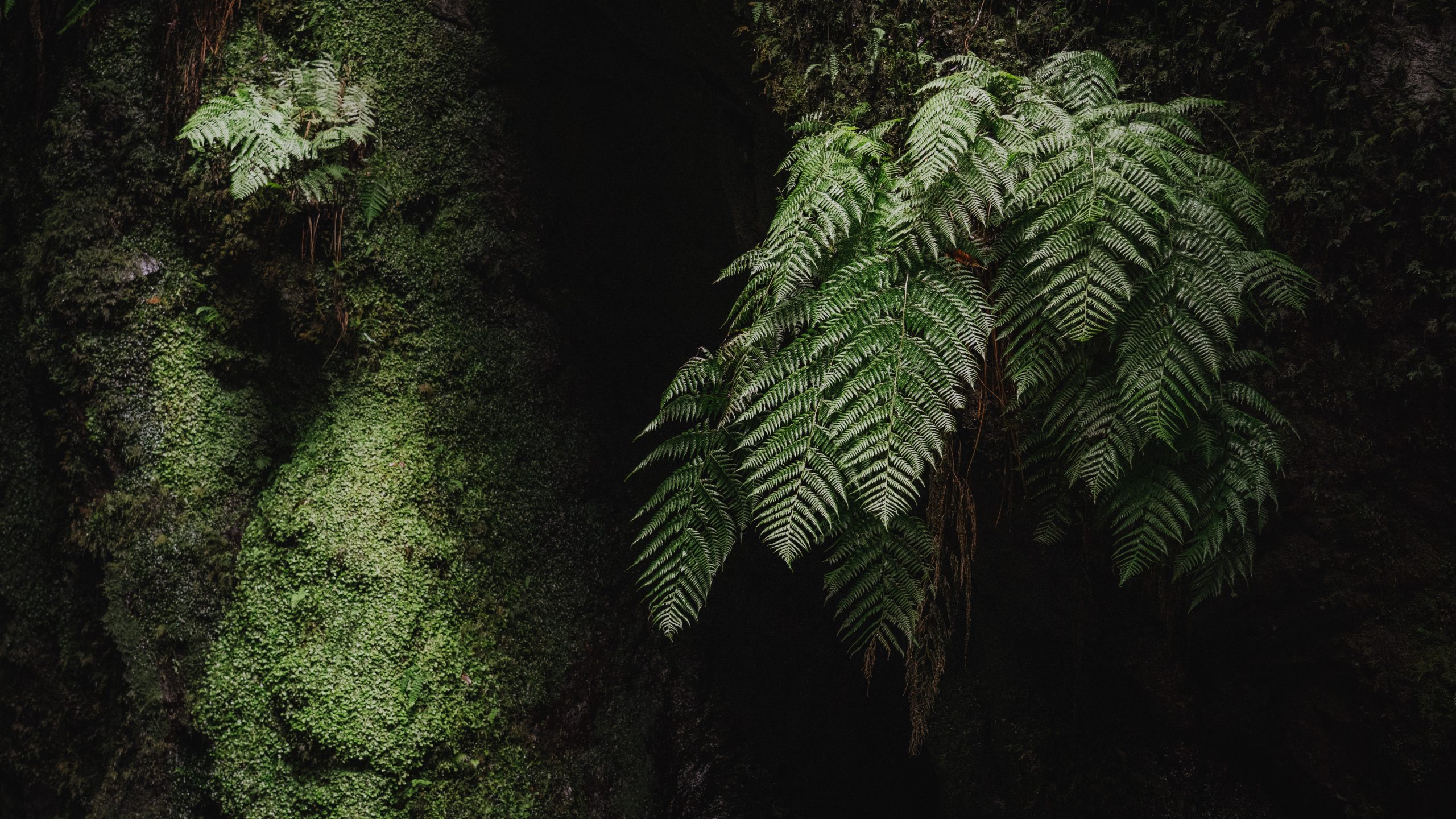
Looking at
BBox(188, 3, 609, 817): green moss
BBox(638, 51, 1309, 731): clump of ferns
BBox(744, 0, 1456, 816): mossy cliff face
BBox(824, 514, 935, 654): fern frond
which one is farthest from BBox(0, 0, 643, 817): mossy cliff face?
BBox(744, 0, 1456, 816): mossy cliff face

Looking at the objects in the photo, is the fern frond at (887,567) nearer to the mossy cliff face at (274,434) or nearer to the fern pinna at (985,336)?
the fern pinna at (985,336)

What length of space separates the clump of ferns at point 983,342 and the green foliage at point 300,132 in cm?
143

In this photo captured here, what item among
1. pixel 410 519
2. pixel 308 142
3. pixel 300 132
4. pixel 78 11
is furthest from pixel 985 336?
pixel 78 11

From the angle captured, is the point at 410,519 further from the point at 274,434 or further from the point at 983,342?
the point at 983,342

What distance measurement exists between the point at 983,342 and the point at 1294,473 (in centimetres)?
135

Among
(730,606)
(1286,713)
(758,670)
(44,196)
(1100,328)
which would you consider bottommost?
(1286,713)

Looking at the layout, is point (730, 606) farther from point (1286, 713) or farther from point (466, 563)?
point (1286, 713)

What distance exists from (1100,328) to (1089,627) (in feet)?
5.05

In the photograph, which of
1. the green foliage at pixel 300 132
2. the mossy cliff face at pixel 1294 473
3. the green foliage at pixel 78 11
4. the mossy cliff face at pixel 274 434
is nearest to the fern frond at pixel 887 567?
the mossy cliff face at pixel 1294 473

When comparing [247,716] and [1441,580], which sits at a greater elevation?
[247,716]

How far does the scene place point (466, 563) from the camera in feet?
8.20

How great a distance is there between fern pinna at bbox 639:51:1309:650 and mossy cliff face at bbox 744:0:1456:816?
422 mm

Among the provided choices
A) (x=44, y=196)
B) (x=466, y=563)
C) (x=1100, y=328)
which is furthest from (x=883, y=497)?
(x=44, y=196)

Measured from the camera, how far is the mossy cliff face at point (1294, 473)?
224 centimetres
